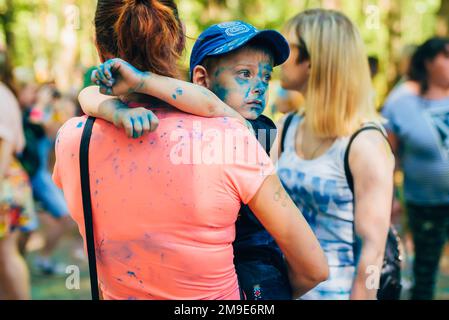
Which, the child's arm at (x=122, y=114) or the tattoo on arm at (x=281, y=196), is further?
the tattoo on arm at (x=281, y=196)

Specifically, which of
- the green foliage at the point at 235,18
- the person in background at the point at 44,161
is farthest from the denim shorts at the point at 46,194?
the green foliage at the point at 235,18

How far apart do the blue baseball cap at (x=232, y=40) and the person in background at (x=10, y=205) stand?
2815 mm

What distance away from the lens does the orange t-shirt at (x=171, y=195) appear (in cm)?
160

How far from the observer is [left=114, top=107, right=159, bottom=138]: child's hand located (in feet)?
5.13

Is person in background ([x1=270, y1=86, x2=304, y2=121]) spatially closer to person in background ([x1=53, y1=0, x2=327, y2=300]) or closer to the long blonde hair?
the long blonde hair

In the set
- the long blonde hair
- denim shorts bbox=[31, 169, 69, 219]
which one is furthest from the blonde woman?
denim shorts bbox=[31, 169, 69, 219]

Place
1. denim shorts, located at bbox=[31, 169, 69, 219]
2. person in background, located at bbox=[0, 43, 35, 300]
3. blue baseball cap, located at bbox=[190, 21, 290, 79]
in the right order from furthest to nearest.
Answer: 1. denim shorts, located at bbox=[31, 169, 69, 219]
2. person in background, located at bbox=[0, 43, 35, 300]
3. blue baseball cap, located at bbox=[190, 21, 290, 79]

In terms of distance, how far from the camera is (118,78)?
5.26 ft

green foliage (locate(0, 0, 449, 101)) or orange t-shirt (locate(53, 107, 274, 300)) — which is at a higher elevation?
green foliage (locate(0, 0, 449, 101))

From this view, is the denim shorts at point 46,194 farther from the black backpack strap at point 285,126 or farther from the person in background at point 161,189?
the person in background at point 161,189

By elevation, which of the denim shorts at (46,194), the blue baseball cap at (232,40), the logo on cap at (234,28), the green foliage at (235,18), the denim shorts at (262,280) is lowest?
the denim shorts at (46,194)

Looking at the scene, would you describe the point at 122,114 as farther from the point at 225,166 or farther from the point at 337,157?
the point at 337,157

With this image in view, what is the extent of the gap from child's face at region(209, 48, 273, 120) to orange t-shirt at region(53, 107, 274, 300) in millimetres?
244

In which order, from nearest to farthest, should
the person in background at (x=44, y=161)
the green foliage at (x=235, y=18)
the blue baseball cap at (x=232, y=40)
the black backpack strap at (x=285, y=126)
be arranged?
the blue baseball cap at (x=232, y=40) → the black backpack strap at (x=285, y=126) → the green foliage at (x=235, y=18) → the person in background at (x=44, y=161)
